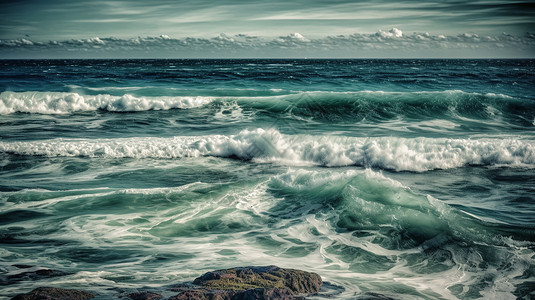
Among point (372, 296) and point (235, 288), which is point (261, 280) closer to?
point (235, 288)

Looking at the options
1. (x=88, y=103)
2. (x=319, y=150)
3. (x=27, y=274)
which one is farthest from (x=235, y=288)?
(x=88, y=103)

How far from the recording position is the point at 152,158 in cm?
1180

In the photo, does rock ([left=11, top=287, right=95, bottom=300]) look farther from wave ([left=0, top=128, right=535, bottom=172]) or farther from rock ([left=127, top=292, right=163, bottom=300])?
wave ([left=0, top=128, right=535, bottom=172])

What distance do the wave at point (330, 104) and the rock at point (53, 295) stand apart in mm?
15363

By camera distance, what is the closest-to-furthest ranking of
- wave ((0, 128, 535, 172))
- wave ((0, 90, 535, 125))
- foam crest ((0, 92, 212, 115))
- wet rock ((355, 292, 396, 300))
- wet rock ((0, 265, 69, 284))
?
wet rock ((355, 292, 396, 300)) → wet rock ((0, 265, 69, 284)) → wave ((0, 128, 535, 172)) → wave ((0, 90, 535, 125)) → foam crest ((0, 92, 212, 115))

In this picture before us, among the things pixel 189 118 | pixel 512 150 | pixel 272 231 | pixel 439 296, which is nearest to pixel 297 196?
pixel 272 231

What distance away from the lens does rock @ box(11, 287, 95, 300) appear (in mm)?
3465

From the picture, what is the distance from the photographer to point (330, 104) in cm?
2038

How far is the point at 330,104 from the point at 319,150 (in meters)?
8.97

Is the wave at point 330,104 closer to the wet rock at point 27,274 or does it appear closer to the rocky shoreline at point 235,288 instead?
the rocky shoreline at point 235,288

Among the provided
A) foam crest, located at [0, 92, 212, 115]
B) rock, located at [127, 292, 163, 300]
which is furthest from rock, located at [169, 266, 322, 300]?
foam crest, located at [0, 92, 212, 115]

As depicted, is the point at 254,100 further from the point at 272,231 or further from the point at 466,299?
the point at 466,299

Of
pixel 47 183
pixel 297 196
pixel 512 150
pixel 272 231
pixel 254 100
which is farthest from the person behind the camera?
pixel 254 100

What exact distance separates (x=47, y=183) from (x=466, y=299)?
27.7 ft
